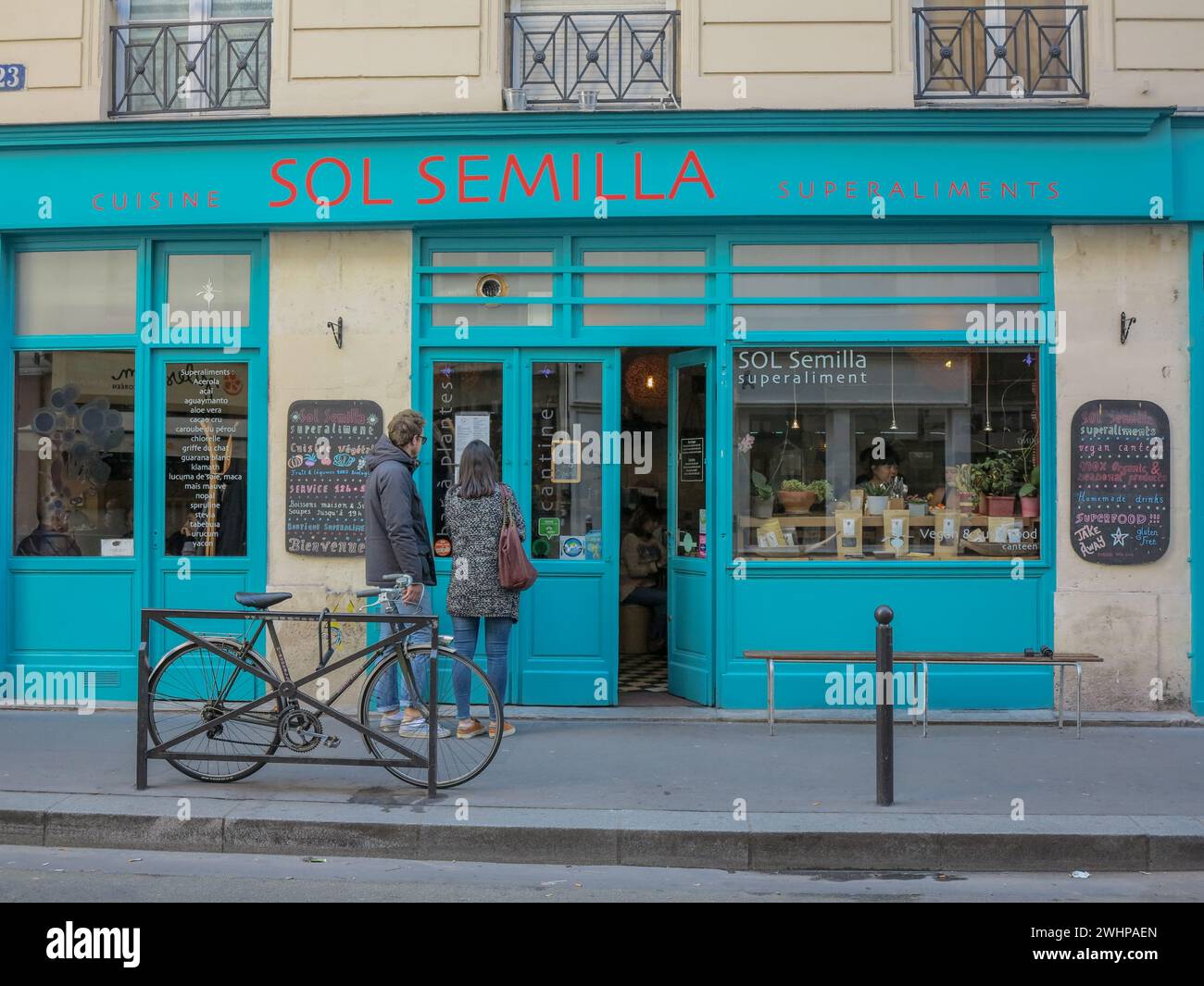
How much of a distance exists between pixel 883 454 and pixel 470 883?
4808 millimetres

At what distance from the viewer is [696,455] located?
8844 mm

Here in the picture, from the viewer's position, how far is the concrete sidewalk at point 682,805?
5.50 m

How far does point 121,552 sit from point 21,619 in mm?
898

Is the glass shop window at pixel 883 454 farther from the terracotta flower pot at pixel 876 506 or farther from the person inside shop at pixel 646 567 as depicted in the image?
the person inside shop at pixel 646 567

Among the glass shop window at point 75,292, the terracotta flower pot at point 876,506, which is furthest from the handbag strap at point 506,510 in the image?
the glass shop window at point 75,292

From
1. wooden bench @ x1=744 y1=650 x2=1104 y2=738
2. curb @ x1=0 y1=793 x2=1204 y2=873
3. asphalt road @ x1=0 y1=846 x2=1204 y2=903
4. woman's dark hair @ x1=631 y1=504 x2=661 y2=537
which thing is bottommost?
asphalt road @ x1=0 y1=846 x2=1204 y2=903

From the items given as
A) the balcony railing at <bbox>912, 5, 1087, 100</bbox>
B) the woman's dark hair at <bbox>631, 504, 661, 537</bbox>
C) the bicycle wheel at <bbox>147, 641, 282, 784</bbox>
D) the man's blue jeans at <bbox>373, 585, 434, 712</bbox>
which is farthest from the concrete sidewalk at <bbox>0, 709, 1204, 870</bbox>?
the balcony railing at <bbox>912, 5, 1087, 100</bbox>

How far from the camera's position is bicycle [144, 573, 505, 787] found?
20.1 ft

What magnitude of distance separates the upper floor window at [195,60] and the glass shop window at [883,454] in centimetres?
427

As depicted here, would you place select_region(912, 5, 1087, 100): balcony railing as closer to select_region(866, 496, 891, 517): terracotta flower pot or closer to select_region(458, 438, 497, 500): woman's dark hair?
select_region(866, 496, 891, 517): terracotta flower pot

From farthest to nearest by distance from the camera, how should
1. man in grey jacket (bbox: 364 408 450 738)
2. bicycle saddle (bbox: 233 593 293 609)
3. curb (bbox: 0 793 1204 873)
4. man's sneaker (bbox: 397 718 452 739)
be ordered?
1. man in grey jacket (bbox: 364 408 450 738)
2. man's sneaker (bbox: 397 718 452 739)
3. bicycle saddle (bbox: 233 593 293 609)
4. curb (bbox: 0 793 1204 873)

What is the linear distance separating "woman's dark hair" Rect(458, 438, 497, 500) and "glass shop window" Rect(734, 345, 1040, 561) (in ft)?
6.84
